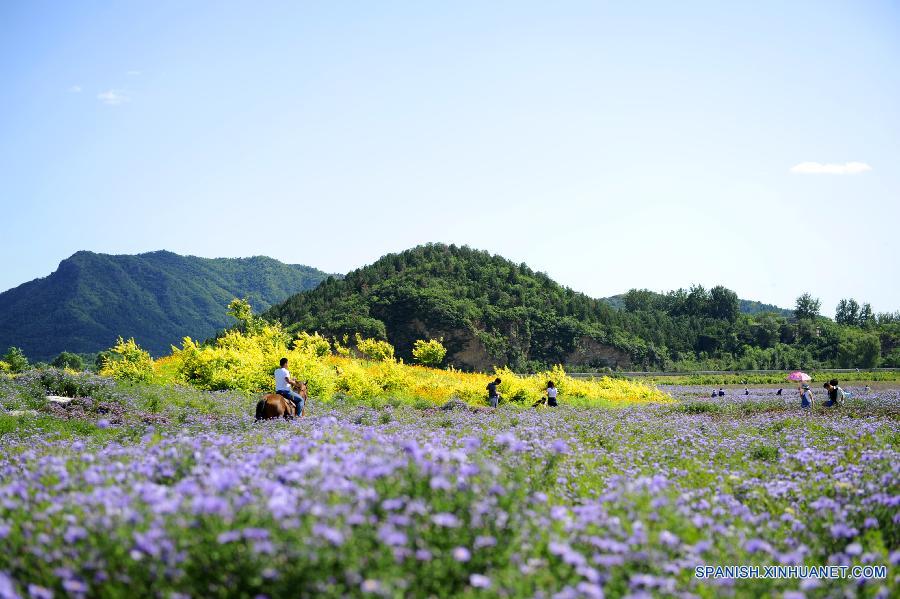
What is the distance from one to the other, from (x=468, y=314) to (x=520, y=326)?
7.40 meters

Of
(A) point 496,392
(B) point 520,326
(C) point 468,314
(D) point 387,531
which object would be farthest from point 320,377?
(B) point 520,326

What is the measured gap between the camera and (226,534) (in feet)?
10.7

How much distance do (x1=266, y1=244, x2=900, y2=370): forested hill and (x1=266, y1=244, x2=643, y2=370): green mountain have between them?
131mm

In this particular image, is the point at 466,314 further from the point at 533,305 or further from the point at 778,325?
the point at 778,325

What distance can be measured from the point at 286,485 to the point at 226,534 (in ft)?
3.87

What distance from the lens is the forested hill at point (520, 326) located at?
71.4m

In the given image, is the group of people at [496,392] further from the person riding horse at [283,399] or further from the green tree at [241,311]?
the green tree at [241,311]

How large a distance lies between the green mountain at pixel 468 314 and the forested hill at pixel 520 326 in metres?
0.13

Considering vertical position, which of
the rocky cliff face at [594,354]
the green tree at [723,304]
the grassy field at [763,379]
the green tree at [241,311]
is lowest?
the grassy field at [763,379]

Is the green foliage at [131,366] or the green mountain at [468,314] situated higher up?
the green mountain at [468,314]

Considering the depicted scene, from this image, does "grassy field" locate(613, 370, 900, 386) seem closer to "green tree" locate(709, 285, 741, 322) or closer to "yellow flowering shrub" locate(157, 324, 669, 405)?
"yellow flowering shrub" locate(157, 324, 669, 405)

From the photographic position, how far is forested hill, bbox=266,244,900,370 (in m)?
71.4

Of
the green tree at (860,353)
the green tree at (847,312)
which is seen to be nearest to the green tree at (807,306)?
the green tree at (847,312)

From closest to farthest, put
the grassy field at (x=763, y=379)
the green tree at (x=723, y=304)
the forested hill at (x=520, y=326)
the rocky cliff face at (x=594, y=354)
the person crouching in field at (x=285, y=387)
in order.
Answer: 1. the person crouching in field at (x=285, y=387)
2. the grassy field at (x=763, y=379)
3. the forested hill at (x=520, y=326)
4. the rocky cliff face at (x=594, y=354)
5. the green tree at (x=723, y=304)
